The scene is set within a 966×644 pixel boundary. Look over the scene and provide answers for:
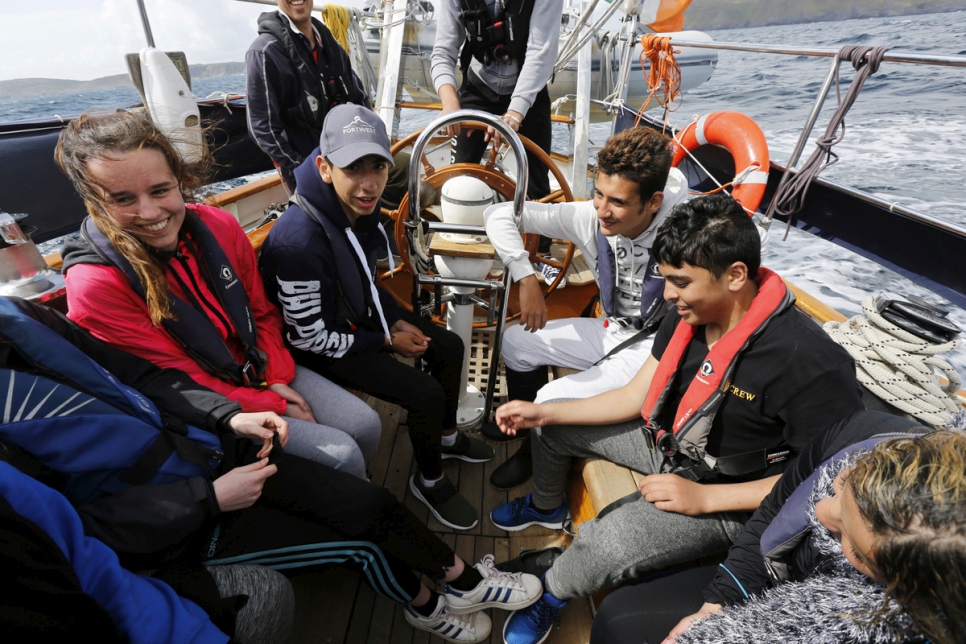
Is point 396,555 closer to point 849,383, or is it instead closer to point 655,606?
point 655,606

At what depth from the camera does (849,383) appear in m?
1.13

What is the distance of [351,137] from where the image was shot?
4.79 ft

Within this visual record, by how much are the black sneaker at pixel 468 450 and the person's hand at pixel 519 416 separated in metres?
0.51

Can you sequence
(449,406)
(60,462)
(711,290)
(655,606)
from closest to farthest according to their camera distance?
(60,462)
(655,606)
(711,290)
(449,406)

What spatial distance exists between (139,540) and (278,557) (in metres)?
0.33

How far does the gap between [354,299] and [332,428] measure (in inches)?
17.1

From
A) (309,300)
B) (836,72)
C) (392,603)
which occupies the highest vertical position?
(836,72)

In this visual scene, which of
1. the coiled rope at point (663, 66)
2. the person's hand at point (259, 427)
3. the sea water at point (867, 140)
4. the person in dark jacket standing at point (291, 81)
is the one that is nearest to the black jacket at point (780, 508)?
the person's hand at point (259, 427)

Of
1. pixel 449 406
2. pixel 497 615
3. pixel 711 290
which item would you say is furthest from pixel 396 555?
pixel 711 290

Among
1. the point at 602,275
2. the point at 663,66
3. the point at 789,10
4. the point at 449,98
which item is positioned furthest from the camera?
the point at 789,10

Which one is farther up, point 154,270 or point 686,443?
point 154,270

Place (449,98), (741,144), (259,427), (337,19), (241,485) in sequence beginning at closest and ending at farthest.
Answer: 1. (241,485)
2. (259,427)
3. (449,98)
4. (741,144)
5. (337,19)

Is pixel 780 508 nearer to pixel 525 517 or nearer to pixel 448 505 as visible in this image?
pixel 525 517

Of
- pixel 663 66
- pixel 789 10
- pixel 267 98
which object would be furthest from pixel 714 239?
pixel 789 10
